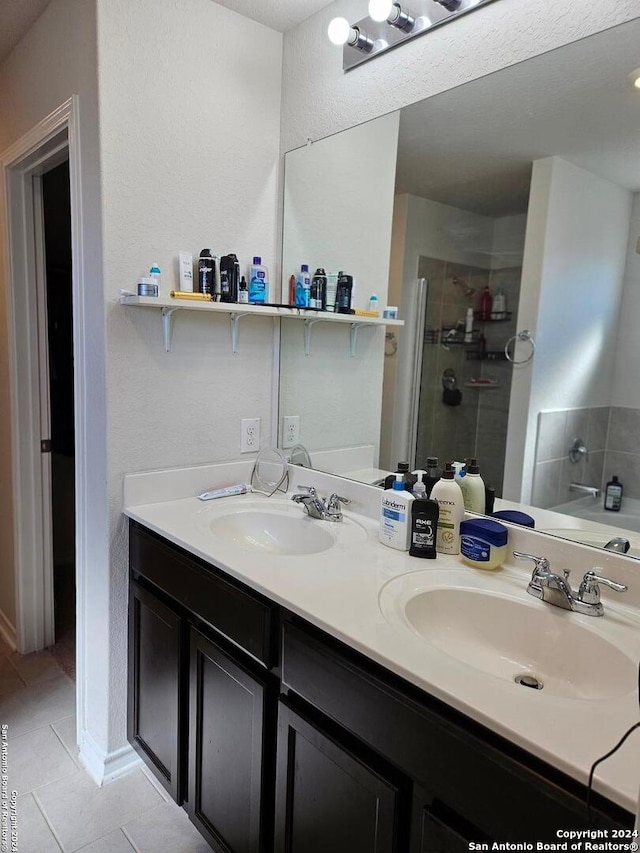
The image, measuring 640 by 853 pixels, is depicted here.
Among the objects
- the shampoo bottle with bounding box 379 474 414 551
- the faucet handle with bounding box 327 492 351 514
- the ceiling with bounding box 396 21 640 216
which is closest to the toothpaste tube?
the faucet handle with bounding box 327 492 351 514

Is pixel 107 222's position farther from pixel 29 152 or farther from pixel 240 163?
pixel 29 152

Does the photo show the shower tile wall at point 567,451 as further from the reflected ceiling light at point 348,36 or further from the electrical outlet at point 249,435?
the reflected ceiling light at point 348,36

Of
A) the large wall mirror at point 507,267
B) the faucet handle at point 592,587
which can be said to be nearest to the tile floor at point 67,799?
the large wall mirror at point 507,267

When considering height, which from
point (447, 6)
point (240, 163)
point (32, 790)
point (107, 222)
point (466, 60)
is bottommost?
point (32, 790)

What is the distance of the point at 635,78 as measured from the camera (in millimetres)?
1182

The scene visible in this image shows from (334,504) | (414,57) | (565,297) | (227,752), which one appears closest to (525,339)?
(565,297)

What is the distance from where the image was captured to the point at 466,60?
1.45 meters

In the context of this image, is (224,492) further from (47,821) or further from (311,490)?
(47,821)

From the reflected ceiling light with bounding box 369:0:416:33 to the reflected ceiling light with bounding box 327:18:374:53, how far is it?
88 mm

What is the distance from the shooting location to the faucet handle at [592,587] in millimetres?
1142

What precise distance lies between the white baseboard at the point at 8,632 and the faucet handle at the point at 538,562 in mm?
2320

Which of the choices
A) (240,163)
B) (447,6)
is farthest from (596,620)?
(240,163)

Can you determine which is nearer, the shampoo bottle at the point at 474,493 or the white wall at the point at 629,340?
the white wall at the point at 629,340

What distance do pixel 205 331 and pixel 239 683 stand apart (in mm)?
1101
